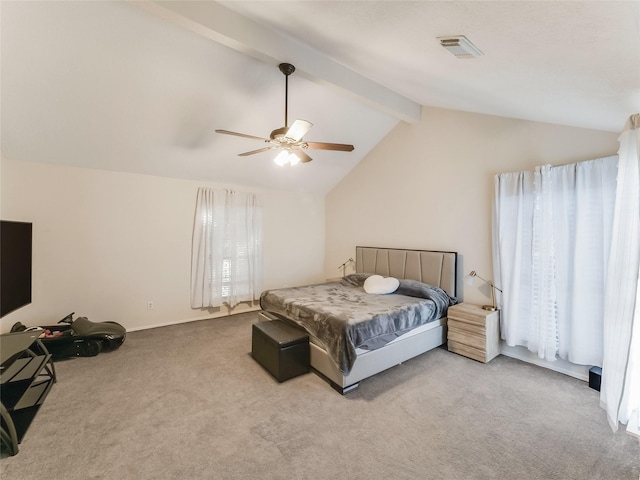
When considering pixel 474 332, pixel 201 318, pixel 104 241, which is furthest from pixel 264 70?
pixel 201 318

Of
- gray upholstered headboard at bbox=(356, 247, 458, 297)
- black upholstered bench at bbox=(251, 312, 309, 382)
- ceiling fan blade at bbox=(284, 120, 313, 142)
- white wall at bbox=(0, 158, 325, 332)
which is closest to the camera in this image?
ceiling fan blade at bbox=(284, 120, 313, 142)

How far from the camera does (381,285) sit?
402cm

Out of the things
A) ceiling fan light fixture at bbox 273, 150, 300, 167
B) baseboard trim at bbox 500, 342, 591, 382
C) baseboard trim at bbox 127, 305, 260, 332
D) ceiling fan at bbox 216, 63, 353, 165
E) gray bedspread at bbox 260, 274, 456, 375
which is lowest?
baseboard trim at bbox 127, 305, 260, 332

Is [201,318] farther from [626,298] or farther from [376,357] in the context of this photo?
[626,298]

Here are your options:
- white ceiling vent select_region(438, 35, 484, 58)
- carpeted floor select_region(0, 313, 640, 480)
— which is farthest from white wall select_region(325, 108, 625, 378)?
white ceiling vent select_region(438, 35, 484, 58)

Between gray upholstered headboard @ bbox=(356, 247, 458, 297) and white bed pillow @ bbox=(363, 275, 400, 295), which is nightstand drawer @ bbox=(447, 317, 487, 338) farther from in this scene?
white bed pillow @ bbox=(363, 275, 400, 295)

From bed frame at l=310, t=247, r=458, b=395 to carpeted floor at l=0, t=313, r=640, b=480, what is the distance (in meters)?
0.13

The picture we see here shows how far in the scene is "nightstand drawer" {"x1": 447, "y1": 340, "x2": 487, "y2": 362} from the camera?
3.20 m

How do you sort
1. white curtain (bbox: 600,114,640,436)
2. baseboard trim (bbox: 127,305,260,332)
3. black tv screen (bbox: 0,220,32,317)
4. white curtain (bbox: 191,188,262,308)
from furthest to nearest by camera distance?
white curtain (bbox: 191,188,262,308) < baseboard trim (bbox: 127,305,260,332) < black tv screen (bbox: 0,220,32,317) < white curtain (bbox: 600,114,640,436)

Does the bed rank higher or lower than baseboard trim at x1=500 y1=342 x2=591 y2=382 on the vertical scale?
higher

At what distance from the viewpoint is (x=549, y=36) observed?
1.46 metres

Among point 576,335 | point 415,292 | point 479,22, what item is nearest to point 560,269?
point 576,335

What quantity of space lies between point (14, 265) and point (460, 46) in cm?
395

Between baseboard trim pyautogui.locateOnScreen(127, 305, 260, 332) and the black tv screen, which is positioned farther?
baseboard trim pyautogui.locateOnScreen(127, 305, 260, 332)
